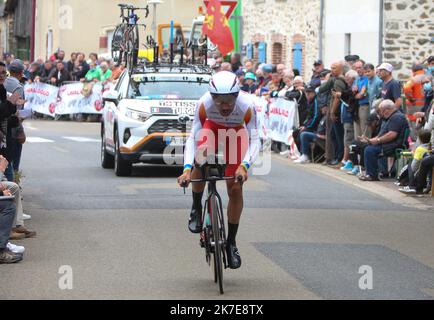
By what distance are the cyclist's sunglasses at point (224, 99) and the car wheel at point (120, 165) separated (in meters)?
9.98

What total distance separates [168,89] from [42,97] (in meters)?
18.7

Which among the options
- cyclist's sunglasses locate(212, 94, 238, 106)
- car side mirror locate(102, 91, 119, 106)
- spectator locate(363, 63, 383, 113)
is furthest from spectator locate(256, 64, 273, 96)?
cyclist's sunglasses locate(212, 94, 238, 106)

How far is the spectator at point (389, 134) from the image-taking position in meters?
19.9

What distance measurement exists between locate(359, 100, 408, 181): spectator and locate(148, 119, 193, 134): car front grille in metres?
3.08

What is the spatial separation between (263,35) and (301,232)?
28.4m

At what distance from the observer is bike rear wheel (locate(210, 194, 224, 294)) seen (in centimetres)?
987

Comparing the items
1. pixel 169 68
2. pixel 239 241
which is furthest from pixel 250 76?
pixel 239 241

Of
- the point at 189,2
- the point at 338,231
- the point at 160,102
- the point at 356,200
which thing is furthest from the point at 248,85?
the point at 189,2

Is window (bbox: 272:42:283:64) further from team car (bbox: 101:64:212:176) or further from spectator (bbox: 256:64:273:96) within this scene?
team car (bbox: 101:64:212:176)

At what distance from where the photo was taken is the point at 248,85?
98.1 feet

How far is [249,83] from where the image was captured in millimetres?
29844

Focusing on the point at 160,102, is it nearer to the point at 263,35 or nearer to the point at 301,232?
the point at 301,232

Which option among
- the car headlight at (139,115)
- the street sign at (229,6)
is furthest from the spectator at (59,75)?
the car headlight at (139,115)

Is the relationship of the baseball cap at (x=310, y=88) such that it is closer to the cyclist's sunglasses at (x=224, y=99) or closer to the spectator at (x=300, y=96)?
the spectator at (x=300, y=96)
